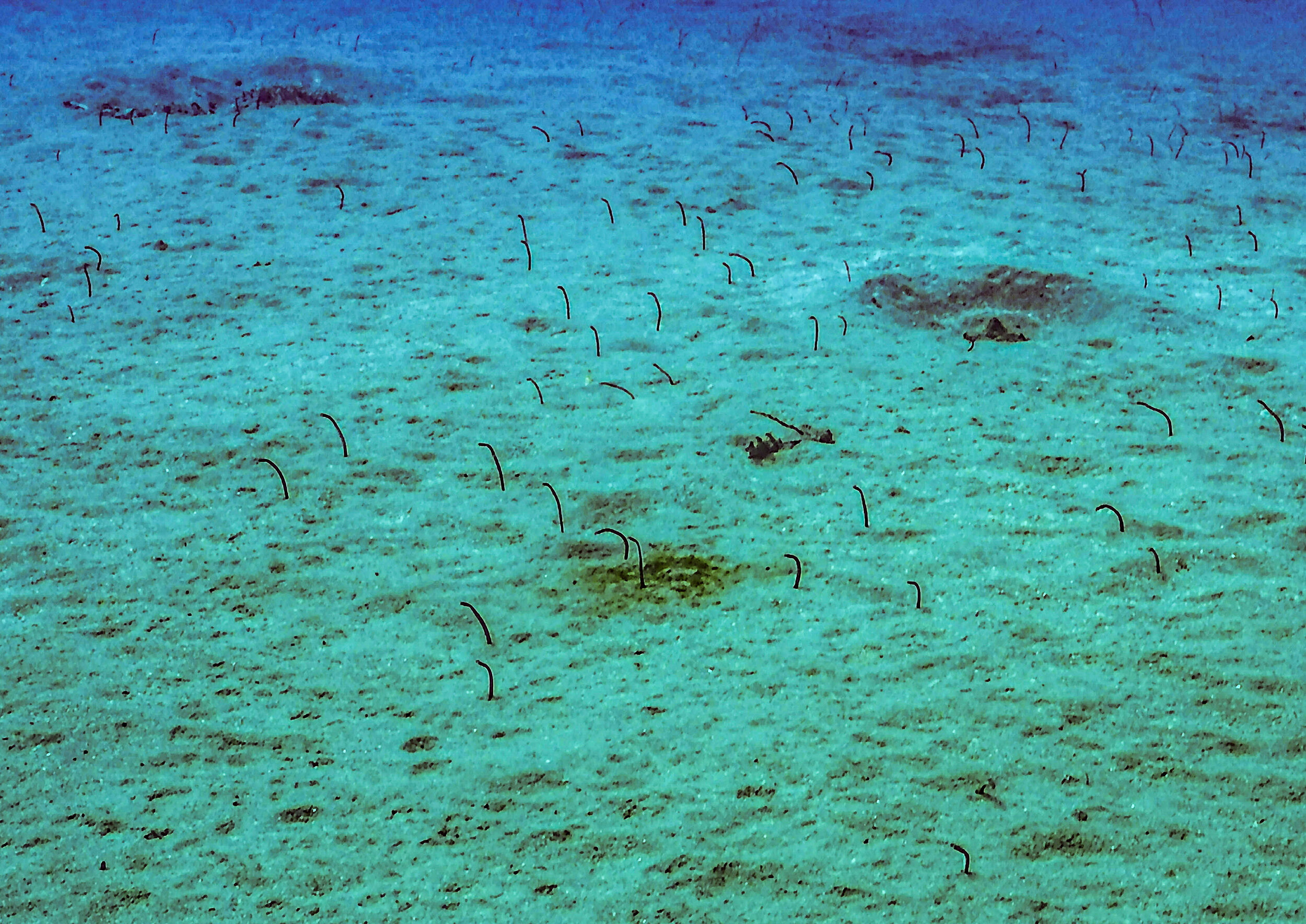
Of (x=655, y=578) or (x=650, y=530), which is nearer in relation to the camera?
(x=655, y=578)

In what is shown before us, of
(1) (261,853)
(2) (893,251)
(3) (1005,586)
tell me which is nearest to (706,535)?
(3) (1005,586)

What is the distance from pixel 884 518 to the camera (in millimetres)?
5004

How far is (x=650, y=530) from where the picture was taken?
499 cm

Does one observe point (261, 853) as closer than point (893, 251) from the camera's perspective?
Yes

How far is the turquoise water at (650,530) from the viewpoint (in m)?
3.37

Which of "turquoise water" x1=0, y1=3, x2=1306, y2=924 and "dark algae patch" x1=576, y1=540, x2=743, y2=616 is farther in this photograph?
"dark algae patch" x1=576, y1=540, x2=743, y2=616

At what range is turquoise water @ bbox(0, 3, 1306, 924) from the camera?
3369 millimetres

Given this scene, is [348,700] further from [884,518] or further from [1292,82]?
[1292,82]

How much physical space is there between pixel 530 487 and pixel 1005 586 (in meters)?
2.40

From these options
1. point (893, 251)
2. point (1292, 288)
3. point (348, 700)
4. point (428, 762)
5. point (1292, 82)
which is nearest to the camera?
point (428, 762)

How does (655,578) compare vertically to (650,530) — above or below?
below

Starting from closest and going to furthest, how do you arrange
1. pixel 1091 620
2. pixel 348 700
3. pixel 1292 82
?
pixel 348 700 → pixel 1091 620 → pixel 1292 82

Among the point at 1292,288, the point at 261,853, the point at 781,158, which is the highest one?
the point at 781,158

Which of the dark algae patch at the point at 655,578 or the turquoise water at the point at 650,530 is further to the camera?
the dark algae patch at the point at 655,578
